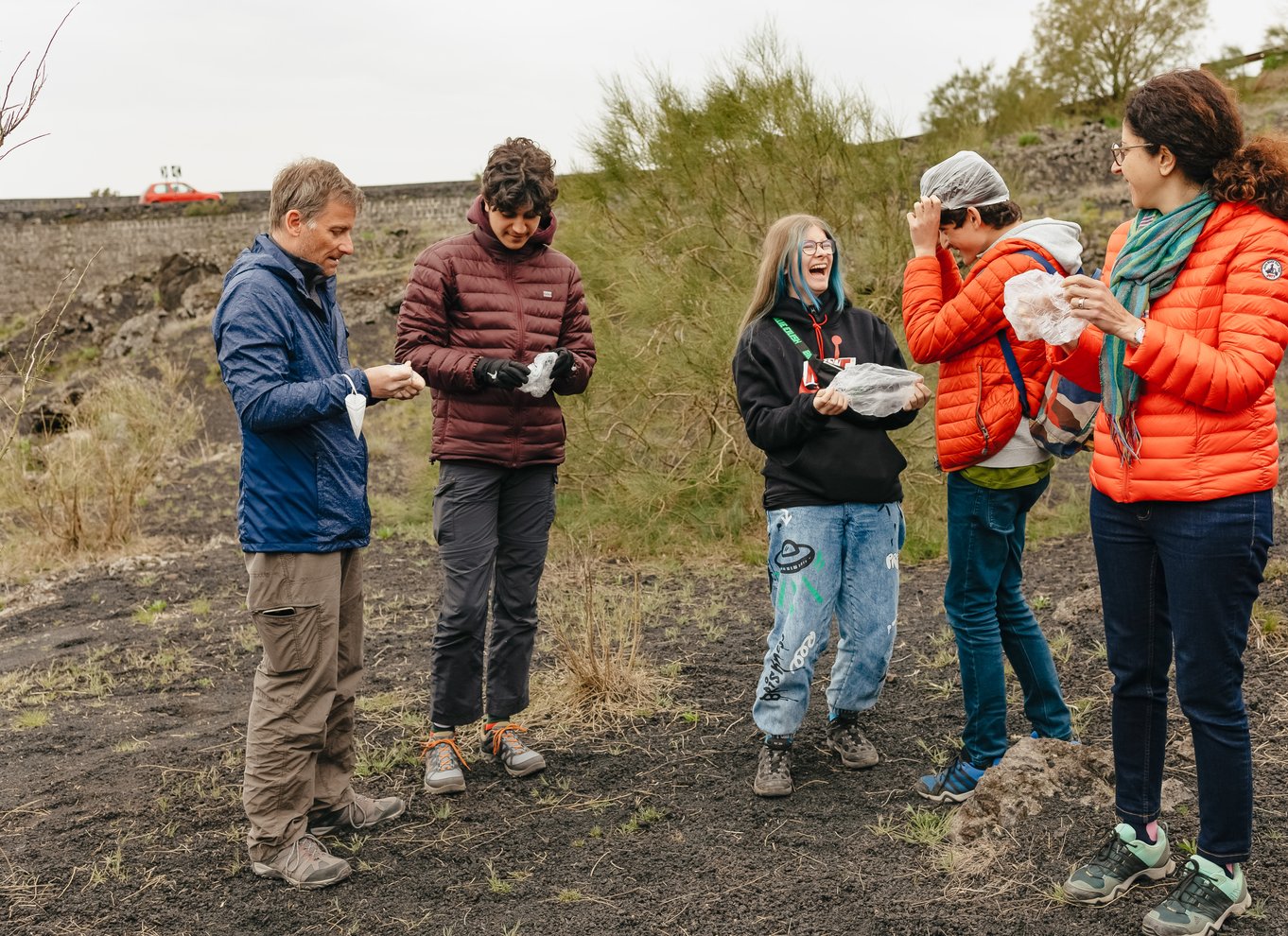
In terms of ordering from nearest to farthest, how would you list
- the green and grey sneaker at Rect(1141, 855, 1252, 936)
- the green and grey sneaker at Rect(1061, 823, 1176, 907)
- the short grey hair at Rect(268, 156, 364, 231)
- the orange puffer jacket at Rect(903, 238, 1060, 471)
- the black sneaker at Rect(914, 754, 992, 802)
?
the green and grey sneaker at Rect(1141, 855, 1252, 936) < the green and grey sneaker at Rect(1061, 823, 1176, 907) < the orange puffer jacket at Rect(903, 238, 1060, 471) < the short grey hair at Rect(268, 156, 364, 231) < the black sneaker at Rect(914, 754, 992, 802)

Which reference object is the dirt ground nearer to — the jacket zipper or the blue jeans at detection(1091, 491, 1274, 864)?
the blue jeans at detection(1091, 491, 1274, 864)

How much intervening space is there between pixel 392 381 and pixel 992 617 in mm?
1837

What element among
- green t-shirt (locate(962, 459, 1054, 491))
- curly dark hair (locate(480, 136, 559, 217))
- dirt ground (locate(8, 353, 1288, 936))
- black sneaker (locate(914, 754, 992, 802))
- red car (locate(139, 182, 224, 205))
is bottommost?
dirt ground (locate(8, 353, 1288, 936))

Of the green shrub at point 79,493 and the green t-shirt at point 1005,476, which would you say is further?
the green shrub at point 79,493

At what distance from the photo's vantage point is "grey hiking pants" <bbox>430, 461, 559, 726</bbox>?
3680 mm

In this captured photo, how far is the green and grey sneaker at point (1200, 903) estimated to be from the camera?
7.95 feet

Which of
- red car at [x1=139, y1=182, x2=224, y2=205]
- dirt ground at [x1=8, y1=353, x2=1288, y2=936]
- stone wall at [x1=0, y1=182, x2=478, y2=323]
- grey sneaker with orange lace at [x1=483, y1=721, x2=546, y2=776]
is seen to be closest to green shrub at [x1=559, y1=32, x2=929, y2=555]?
dirt ground at [x1=8, y1=353, x2=1288, y2=936]

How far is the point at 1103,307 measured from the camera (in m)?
2.36

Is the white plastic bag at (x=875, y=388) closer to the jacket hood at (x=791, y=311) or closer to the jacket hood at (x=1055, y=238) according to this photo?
the jacket hood at (x=791, y=311)

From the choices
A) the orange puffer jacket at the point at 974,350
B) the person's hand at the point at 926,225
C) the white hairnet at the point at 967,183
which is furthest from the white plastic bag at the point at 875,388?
the white hairnet at the point at 967,183

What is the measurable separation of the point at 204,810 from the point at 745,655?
2555 millimetres

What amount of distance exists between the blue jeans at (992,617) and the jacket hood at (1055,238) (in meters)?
0.64

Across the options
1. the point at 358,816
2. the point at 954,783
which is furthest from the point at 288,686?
the point at 954,783

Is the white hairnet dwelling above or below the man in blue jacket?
above
